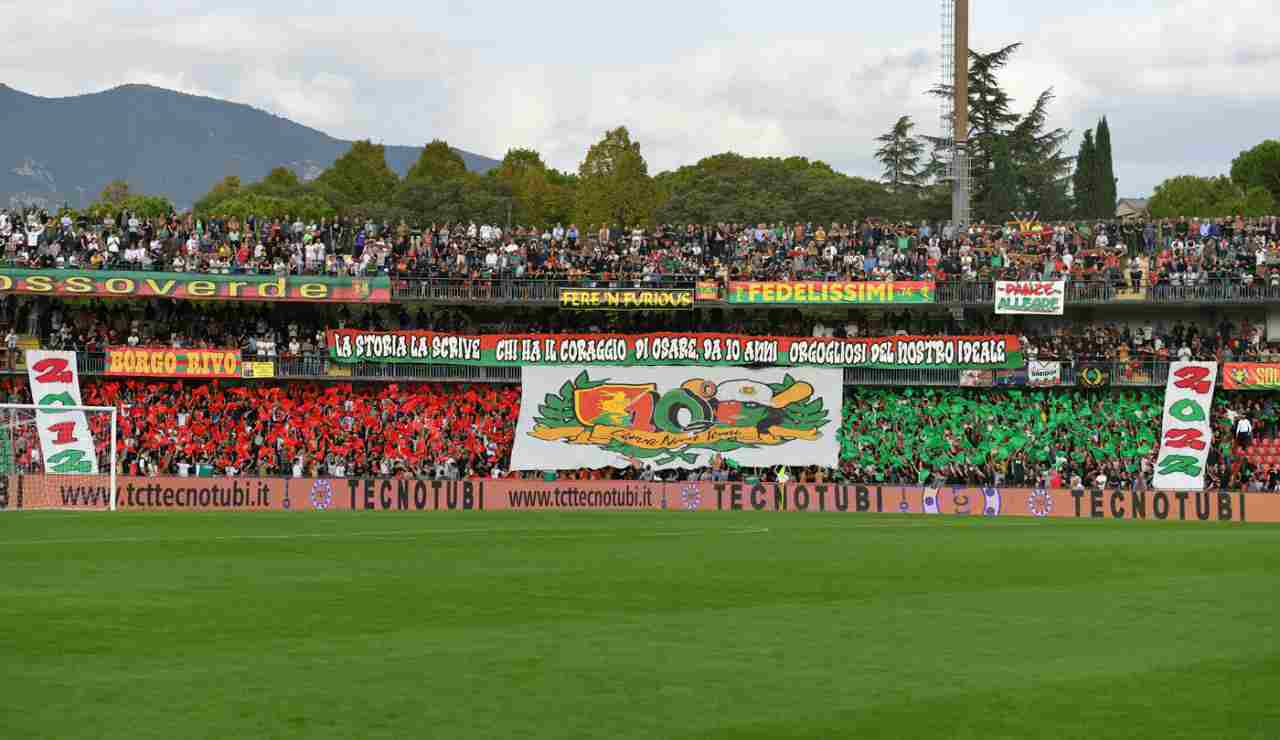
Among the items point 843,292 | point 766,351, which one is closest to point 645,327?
point 766,351

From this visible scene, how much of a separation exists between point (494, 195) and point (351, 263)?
67.3 m

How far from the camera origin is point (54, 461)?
42688 mm

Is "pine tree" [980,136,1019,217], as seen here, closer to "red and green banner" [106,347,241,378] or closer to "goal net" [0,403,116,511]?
"red and green banner" [106,347,241,378]

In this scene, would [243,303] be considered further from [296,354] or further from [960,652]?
[960,652]

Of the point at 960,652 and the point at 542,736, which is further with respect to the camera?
the point at 960,652

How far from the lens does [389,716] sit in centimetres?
997

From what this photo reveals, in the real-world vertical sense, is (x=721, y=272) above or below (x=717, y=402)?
above

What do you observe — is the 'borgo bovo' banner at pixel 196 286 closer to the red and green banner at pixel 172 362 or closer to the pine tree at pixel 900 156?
the red and green banner at pixel 172 362

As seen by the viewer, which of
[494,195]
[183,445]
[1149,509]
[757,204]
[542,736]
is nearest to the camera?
[542,736]

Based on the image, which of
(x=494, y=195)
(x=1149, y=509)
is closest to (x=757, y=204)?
(x=494, y=195)

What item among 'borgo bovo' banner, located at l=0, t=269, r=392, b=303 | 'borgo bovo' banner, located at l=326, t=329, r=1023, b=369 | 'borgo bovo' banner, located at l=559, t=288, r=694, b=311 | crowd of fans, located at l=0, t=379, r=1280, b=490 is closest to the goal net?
crowd of fans, located at l=0, t=379, r=1280, b=490

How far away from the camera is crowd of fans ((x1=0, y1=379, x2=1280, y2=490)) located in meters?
49.6

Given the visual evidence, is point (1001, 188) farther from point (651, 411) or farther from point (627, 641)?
point (627, 641)

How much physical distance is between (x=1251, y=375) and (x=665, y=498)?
1967cm
